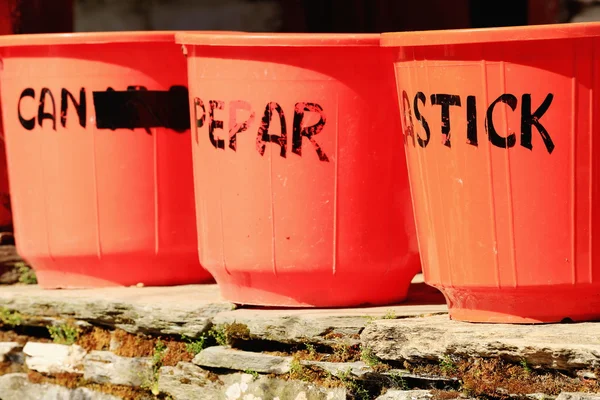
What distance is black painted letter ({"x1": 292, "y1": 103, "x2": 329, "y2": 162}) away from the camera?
367 cm

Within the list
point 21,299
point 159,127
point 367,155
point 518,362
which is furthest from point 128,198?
point 518,362

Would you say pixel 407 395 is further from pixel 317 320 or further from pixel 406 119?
pixel 406 119

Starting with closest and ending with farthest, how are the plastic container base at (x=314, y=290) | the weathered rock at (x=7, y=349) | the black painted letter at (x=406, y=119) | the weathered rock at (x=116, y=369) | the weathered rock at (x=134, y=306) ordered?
the black painted letter at (x=406, y=119) → the plastic container base at (x=314, y=290) → the weathered rock at (x=134, y=306) → the weathered rock at (x=116, y=369) → the weathered rock at (x=7, y=349)

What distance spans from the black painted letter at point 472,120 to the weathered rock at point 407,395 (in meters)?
0.63

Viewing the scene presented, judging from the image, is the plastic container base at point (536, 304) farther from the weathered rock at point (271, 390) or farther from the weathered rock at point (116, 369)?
the weathered rock at point (116, 369)

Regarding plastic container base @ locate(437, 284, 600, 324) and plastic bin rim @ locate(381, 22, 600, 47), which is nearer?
plastic bin rim @ locate(381, 22, 600, 47)

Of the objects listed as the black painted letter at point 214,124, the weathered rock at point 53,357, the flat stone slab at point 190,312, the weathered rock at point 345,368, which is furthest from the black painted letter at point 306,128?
the weathered rock at point 53,357

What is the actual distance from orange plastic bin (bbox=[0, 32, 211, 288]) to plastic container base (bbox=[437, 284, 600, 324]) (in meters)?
1.32

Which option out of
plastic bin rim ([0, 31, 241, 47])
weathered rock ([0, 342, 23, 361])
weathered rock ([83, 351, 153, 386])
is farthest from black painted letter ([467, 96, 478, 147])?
weathered rock ([0, 342, 23, 361])

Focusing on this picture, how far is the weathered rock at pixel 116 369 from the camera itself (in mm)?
4129

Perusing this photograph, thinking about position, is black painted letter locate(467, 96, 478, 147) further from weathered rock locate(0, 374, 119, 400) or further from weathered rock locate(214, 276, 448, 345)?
weathered rock locate(0, 374, 119, 400)

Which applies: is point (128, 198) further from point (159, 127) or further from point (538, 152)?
point (538, 152)

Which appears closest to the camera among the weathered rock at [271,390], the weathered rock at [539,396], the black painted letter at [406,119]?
the weathered rock at [539,396]

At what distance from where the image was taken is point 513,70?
3.19 m
